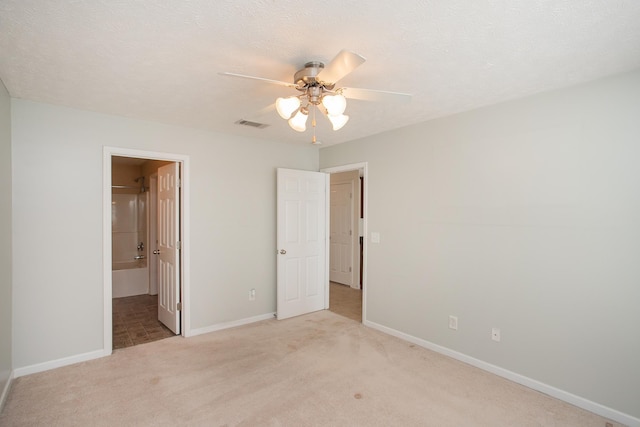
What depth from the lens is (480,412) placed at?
2336 mm

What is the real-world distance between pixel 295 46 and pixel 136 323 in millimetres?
3897

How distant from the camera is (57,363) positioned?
2965 millimetres

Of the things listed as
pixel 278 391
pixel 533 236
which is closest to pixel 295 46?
pixel 533 236

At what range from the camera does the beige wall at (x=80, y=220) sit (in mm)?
2830

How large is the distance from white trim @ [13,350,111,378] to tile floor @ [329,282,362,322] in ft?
9.22

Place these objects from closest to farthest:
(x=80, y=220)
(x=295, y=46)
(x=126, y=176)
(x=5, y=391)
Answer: (x=295, y=46) < (x=5, y=391) < (x=80, y=220) < (x=126, y=176)

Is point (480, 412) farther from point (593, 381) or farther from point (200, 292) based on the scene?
point (200, 292)

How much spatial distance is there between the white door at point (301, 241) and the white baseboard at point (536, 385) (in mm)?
1401

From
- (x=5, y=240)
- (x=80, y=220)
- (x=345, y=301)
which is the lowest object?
(x=345, y=301)

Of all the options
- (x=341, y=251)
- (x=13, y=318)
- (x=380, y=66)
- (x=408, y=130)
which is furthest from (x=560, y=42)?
(x=341, y=251)

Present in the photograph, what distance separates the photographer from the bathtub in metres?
5.35

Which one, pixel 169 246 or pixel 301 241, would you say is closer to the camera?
pixel 169 246

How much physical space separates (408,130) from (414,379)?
247cm

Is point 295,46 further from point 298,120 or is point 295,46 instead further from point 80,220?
point 80,220
